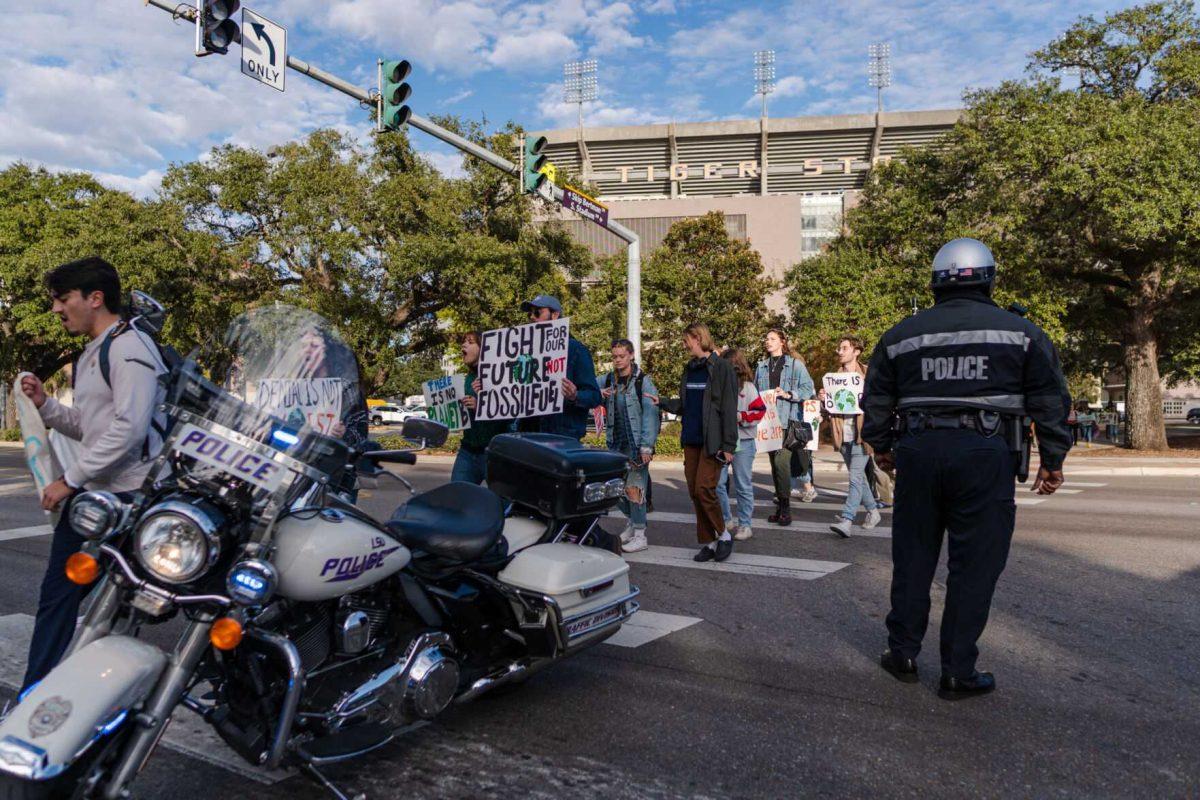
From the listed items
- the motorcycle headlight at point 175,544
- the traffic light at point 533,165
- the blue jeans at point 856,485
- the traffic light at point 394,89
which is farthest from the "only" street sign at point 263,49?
the motorcycle headlight at point 175,544

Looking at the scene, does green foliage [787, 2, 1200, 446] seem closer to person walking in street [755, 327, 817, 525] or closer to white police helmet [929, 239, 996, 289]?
person walking in street [755, 327, 817, 525]

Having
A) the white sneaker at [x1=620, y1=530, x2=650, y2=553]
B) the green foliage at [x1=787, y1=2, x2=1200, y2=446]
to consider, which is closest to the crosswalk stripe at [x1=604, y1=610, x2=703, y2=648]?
the white sneaker at [x1=620, y1=530, x2=650, y2=553]

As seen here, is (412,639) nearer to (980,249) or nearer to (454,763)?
(454,763)

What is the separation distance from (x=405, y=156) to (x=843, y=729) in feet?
74.1

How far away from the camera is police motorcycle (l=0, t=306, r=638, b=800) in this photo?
7.76 feet

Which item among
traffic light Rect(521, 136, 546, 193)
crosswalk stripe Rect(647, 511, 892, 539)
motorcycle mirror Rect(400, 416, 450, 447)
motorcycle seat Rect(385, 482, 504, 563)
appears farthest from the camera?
traffic light Rect(521, 136, 546, 193)

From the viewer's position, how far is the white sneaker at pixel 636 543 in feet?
24.8

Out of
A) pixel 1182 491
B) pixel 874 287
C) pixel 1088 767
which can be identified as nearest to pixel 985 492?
pixel 1088 767

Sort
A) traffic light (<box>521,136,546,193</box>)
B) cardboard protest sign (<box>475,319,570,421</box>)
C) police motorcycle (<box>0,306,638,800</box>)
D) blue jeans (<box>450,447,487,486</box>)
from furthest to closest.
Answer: traffic light (<box>521,136,546,193</box>) < blue jeans (<box>450,447,487,486</box>) < cardboard protest sign (<box>475,319,570,421</box>) < police motorcycle (<box>0,306,638,800</box>)

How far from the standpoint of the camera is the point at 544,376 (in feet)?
21.4

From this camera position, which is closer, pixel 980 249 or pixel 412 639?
pixel 412 639

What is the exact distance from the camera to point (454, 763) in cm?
329

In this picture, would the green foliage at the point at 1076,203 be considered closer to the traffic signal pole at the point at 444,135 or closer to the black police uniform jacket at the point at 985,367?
the traffic signal pole at the point at 444,135

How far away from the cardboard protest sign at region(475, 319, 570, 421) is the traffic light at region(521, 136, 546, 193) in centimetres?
791
